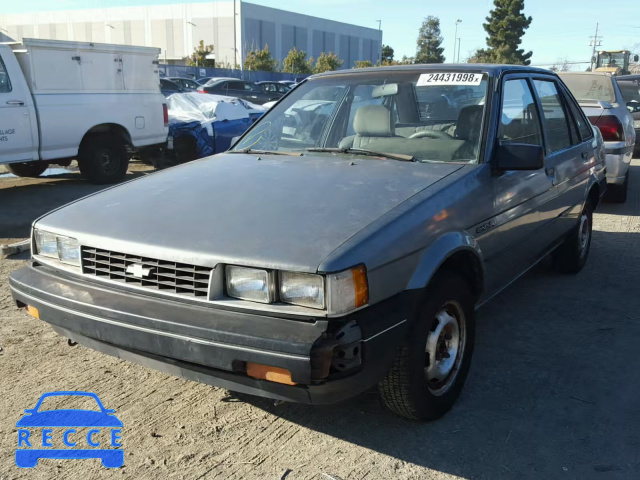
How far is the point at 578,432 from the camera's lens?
9.45 feet

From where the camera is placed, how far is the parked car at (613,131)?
773 centimetres

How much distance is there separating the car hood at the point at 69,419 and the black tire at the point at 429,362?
1.32m

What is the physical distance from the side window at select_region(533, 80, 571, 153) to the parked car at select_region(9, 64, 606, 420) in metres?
0.42

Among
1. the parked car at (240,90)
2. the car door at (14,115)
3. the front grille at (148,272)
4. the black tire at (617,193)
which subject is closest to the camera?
the front grille at (148,272)

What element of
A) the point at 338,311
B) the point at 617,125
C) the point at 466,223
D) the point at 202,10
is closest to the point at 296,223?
the point at 338,311

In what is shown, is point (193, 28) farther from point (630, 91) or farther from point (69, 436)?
point (69, 436)

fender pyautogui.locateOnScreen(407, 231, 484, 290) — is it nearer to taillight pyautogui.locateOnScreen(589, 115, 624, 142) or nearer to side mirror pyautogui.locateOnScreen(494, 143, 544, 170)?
side mirror pyautogui.locateOnScreen(494, 143, 544, 170)

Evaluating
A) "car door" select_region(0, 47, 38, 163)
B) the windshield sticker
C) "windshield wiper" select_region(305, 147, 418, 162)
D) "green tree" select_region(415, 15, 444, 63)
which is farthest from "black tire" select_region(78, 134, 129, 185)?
"green tree" select_region(415, 15, 444, 63)

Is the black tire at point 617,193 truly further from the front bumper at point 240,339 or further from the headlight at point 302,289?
the headlight at point 302,289

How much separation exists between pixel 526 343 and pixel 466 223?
126 centimetres

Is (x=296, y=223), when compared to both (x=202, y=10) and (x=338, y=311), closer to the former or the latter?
(x=338, y=311)

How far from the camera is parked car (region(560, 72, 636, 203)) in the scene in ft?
25.4

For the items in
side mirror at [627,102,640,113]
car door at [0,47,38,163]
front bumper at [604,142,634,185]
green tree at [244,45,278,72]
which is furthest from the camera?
green tree at [244,45,278,72]

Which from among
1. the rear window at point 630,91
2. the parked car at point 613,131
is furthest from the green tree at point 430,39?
the parked car at point 613,131
